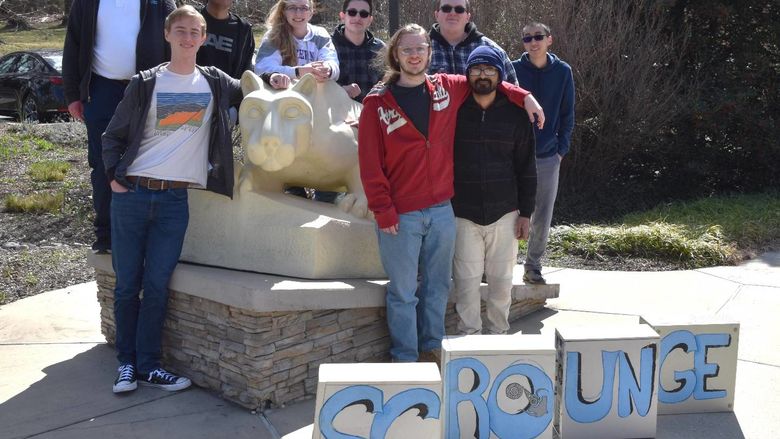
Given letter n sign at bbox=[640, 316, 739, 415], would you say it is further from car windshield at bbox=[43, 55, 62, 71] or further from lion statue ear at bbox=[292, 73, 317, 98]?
car windshield at bbox=[43, 55, 62, 71]

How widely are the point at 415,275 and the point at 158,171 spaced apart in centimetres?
136

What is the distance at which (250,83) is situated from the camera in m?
4.06

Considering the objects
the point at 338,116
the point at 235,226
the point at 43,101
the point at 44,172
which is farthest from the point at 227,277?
the point at 43,101

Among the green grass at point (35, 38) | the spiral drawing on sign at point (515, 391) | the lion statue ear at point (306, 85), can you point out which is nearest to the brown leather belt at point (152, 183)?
the lion statue ear at point (306, 85)

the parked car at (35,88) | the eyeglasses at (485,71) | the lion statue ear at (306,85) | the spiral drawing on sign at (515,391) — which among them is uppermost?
the eyeglasses at (485,71)

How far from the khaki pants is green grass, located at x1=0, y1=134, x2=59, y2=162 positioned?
7.32 m

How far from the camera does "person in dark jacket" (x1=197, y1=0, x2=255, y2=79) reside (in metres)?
4.57

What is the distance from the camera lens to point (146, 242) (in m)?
3.92

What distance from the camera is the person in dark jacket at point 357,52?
186 inches

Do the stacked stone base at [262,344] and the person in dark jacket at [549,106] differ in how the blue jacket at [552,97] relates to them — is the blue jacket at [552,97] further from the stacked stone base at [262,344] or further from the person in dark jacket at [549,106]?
the stacked stone base at [262,344]

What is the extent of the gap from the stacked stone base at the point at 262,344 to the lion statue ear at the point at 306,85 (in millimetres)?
1016

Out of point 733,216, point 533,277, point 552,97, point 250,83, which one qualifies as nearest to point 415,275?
point 250,83

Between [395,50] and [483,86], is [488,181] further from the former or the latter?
[395,50]

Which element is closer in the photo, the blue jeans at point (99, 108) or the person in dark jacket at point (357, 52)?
the blue jeans at point (99, 108)
